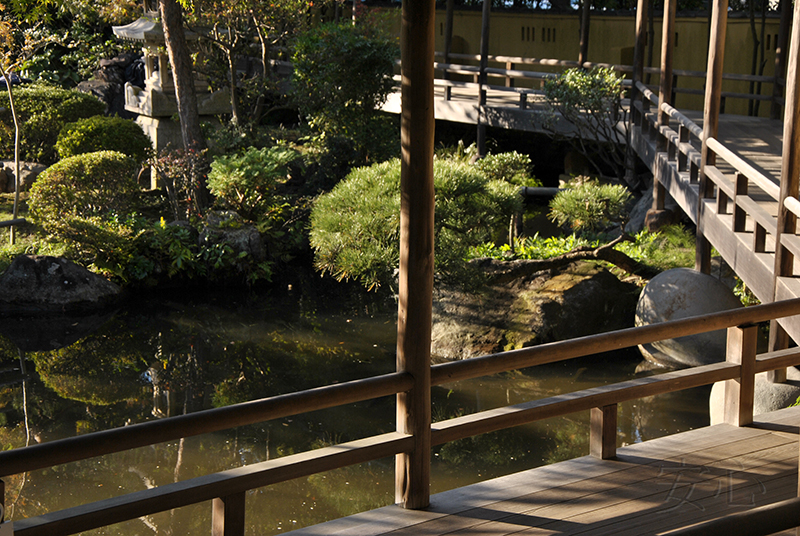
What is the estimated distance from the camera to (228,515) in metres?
2.59

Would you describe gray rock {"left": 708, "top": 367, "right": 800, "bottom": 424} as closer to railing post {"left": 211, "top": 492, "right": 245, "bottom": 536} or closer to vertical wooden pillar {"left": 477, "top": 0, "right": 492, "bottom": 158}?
railing post {"left": 211, "top": 492, "right": 245, "bottom": 536}

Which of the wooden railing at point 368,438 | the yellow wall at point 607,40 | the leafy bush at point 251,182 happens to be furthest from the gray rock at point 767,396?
the yellow wall at point 607,40

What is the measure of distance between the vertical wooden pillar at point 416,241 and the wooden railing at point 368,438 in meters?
0.05

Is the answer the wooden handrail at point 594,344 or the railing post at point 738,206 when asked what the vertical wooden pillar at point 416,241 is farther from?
the railing post at point 738,206

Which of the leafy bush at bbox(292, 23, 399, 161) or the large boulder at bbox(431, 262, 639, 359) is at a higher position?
the leafy bush at bbox(292, 23, 399, 161)

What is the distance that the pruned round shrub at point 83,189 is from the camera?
10.3m

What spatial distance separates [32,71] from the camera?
18203mm

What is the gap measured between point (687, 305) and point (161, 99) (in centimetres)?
995

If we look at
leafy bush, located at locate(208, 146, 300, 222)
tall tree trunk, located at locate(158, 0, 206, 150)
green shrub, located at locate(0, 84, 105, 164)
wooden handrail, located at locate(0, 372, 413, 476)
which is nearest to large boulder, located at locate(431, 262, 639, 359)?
leafy bush, located at locate(208, 146, 300, 222)

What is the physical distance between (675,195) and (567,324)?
182 cm

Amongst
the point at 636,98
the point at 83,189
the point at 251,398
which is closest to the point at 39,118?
the point at 83,189

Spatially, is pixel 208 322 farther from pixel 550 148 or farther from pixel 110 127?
pixel 550 148

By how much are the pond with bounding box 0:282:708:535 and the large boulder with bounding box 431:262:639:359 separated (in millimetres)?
415

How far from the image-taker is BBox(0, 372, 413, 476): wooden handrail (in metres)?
2.23
